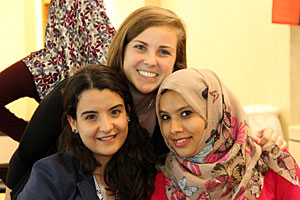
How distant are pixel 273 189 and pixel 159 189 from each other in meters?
0.43

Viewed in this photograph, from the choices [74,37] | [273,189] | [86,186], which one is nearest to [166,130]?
[86,186]

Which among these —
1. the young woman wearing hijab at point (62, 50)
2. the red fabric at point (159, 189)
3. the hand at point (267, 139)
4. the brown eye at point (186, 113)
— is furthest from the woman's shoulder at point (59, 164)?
the hand at point (267, 139)

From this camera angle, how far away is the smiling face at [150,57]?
5.89ft

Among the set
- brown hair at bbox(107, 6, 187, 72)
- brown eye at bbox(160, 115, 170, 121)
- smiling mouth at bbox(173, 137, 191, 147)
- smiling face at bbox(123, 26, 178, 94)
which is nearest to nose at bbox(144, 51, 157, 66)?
smiling face at bbox(123, 26, 178, 94)

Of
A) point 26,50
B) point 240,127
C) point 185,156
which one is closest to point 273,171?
point 240,127

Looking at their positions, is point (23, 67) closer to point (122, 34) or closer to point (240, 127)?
point (122, 34)

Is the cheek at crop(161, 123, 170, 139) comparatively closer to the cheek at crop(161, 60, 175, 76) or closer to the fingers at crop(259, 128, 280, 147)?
the cheek at crop(161, 60, 175, 76)

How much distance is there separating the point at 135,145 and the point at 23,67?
73 centimetres

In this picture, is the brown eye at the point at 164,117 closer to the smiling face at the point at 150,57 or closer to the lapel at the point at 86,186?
the smiling face at the point at 150,57

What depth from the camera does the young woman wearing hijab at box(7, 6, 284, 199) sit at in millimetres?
1763

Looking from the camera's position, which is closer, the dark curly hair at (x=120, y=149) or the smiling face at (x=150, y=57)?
the dark curly hair at (x=120, y=149)

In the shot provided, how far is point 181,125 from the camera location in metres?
1.62

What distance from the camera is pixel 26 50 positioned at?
5.94 m

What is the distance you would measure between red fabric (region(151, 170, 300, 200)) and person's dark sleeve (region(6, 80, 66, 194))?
45 centimetres
